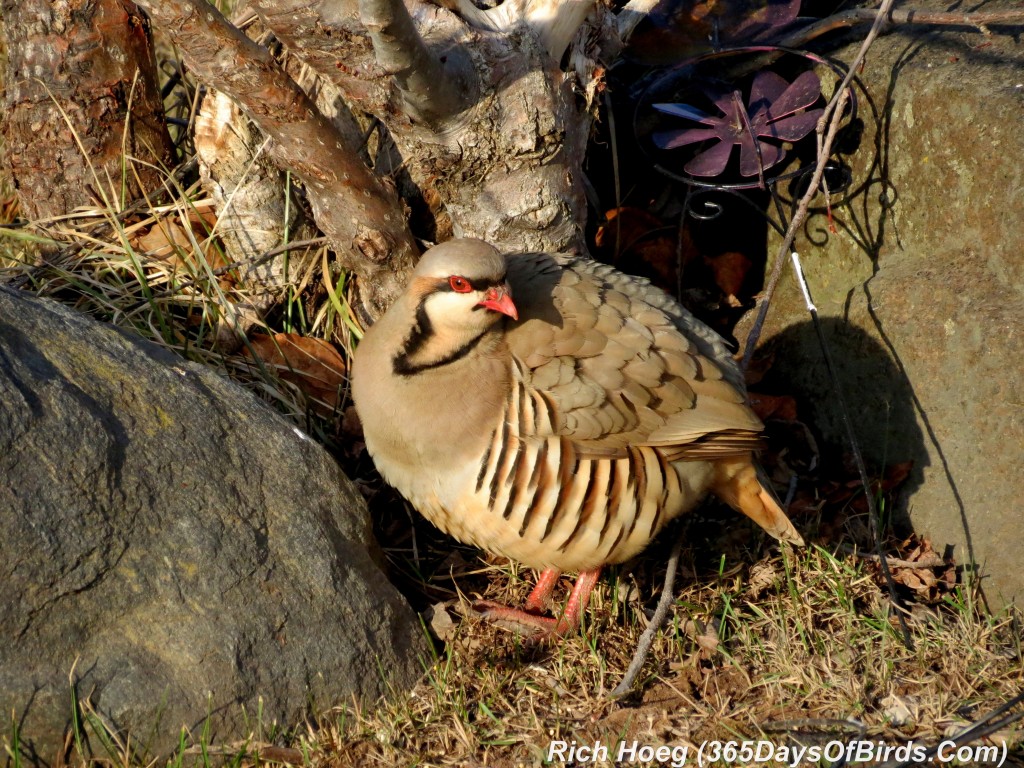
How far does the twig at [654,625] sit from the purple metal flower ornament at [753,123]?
150 cm

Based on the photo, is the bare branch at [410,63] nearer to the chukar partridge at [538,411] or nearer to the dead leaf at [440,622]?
the chukar partridge at [538,411]

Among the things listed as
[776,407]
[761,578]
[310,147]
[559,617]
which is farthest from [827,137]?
[559,617]

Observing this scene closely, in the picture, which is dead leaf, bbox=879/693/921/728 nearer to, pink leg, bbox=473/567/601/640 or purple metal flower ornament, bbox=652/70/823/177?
pink leg, bbox=473/567/601/640

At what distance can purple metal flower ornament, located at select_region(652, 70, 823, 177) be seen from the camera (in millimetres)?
4004

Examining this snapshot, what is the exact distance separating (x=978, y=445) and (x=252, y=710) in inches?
99.1

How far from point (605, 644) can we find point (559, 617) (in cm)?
20

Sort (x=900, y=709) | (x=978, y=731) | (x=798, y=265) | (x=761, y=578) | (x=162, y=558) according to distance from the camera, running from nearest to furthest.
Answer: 1. (x=978, y=731)
2. (x=162, y=558)
3. (x=900, y=709)
4. (x=761, y=578)
5. (x=798, y=265)

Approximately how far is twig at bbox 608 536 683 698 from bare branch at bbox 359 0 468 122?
5.62 ft

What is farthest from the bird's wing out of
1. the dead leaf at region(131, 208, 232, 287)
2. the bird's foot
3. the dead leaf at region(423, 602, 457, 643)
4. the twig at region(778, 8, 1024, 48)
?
the twig at region(778, 8, 1024, 48)

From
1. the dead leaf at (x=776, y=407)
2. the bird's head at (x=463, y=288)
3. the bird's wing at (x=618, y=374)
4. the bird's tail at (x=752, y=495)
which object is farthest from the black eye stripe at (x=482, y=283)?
the dead leaf at (x=776, y=407)

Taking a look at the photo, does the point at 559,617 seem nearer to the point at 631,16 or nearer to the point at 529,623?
the point at 529,623

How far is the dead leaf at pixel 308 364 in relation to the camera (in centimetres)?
401

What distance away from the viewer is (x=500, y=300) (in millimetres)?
3070

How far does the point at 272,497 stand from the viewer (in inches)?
122
